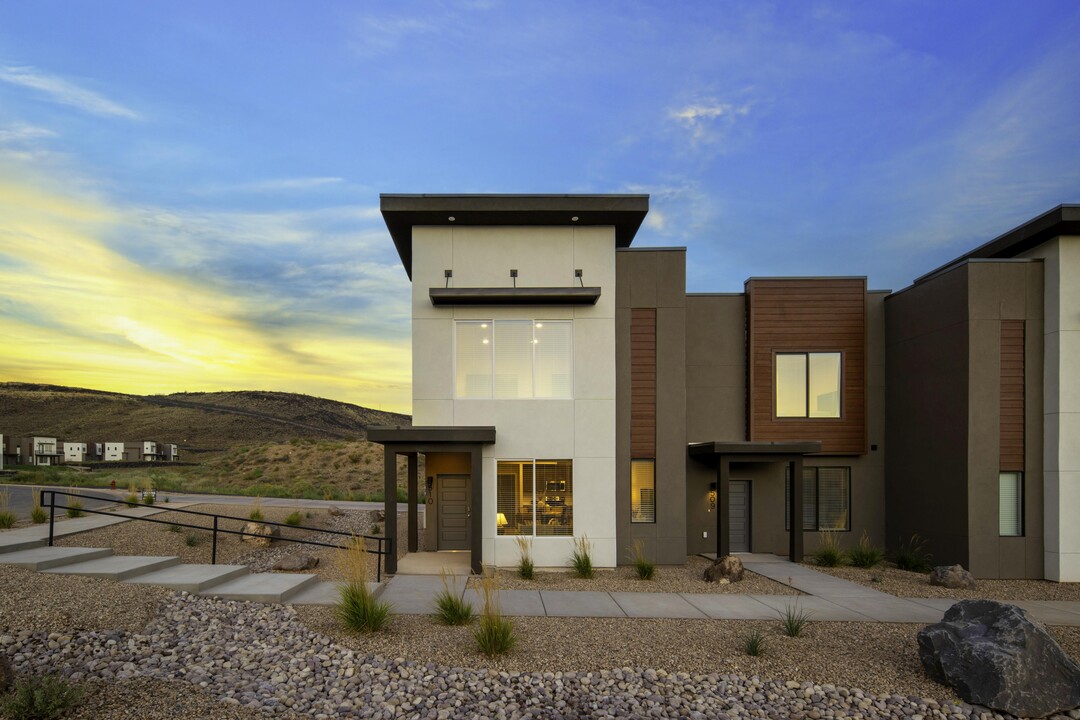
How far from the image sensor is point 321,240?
2519 cm

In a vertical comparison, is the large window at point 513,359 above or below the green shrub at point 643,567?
above

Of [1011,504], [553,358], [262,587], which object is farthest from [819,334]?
[262,587]

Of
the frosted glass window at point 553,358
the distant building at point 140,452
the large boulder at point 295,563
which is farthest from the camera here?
the distant building at point 140,452

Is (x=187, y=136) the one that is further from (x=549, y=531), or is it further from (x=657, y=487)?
(x=657, y=487)

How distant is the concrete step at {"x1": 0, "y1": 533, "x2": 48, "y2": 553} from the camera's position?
8.63 meters

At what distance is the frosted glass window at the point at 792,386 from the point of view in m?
14.7

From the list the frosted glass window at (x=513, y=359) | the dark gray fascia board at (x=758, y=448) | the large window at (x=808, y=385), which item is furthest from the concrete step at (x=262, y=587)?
the large window at (x=808, y=385)

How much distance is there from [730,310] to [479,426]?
738 cm

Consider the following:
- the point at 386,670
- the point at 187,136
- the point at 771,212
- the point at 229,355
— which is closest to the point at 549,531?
the point at 386,670

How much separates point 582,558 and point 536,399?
3.58m

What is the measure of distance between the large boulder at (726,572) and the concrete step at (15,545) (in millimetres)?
11997

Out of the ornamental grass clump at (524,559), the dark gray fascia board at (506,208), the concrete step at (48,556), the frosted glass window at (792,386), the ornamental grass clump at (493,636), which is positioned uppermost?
the dark gray fascia board at (506,208)

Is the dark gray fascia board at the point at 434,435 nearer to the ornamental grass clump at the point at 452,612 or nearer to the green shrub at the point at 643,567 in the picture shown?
the green shrub at the point at 643,567

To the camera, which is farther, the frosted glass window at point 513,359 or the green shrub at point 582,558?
the frosted glass window at point 513,359
